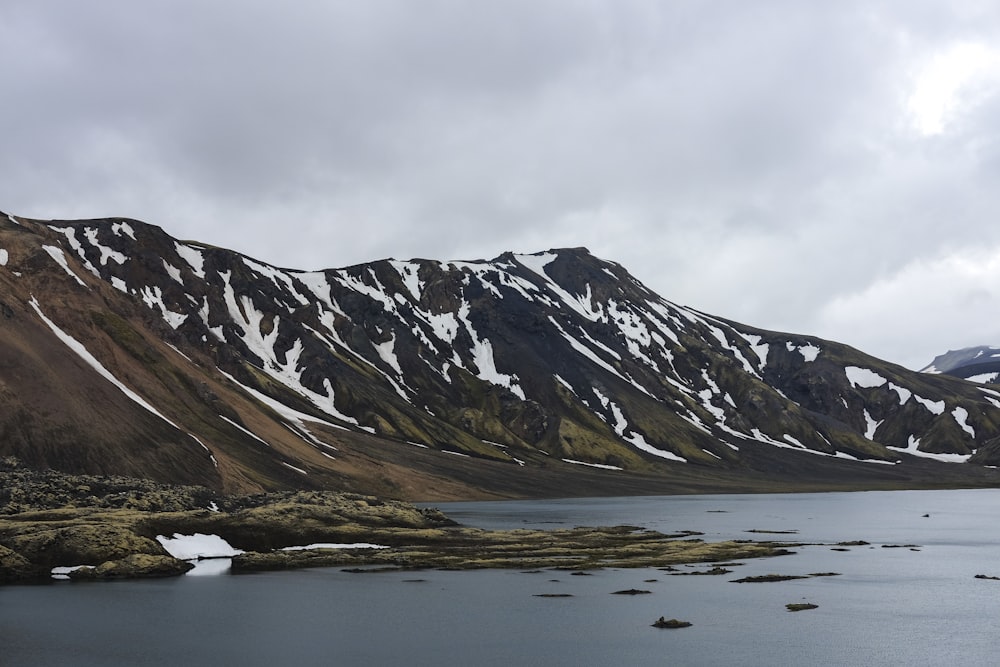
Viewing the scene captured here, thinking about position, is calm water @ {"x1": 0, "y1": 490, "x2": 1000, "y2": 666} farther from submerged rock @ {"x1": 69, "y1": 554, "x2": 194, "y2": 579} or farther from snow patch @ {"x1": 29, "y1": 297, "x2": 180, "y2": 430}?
snow patch @ {"x1": 29, "y1": 297, "x2": 180, "y2": 430}

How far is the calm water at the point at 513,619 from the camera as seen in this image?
46.2 metres

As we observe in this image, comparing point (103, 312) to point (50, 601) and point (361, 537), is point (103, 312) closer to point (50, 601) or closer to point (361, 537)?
point (361, 537)

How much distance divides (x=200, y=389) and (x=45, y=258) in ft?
140

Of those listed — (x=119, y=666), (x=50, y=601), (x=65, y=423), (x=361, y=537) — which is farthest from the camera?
(x=65, y=423)

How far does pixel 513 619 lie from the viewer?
55.6 metres

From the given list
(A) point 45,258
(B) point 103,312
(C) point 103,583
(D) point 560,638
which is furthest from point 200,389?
(D) point 560,638

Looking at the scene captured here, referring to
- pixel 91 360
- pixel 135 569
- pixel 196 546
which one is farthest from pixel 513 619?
pixel 91 360

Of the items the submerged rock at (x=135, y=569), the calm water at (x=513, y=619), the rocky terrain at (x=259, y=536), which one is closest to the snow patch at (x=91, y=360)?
the rocky terrain at (x=259, y=536)

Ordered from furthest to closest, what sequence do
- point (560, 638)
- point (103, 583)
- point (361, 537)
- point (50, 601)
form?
point (361, 537), point (103, 583), point (50, 601), point (560, 638)

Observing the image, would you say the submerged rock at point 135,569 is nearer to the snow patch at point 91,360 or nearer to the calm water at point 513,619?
the calm water at point 513,619

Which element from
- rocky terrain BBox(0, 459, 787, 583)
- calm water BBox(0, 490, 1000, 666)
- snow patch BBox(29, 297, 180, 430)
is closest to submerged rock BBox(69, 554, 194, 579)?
rocky terrain BBox(0, 459, 787, 583)

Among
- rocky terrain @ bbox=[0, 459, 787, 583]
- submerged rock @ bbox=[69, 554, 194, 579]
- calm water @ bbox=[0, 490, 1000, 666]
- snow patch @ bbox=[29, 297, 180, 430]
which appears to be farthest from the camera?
snow patch @ bbox=[29, 297, 180, 430]

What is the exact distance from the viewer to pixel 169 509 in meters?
96.2

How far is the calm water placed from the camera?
4616 centimetres
